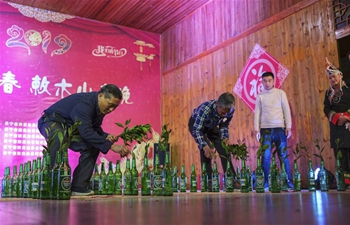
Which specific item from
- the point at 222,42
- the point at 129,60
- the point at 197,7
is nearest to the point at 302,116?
the point at 222,42

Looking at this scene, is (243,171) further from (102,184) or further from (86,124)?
(86,124)

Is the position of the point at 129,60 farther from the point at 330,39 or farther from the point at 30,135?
the point at 330,39

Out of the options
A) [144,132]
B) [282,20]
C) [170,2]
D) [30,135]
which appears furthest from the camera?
[170,2]

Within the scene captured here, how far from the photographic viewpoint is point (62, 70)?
6707mm

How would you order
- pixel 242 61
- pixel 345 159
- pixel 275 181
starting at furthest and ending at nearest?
1. pixel 242 61
2. pixel 345 159
3. pixel 275 181

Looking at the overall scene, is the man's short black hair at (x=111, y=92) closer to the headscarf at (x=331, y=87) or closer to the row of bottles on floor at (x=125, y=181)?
the row of bottles on floor at (x=125, y=181)

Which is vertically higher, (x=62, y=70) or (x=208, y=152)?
(x=62, y=70)

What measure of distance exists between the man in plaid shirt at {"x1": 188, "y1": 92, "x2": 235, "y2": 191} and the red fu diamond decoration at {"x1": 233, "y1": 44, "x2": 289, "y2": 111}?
1.78 m

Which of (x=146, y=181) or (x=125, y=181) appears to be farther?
(x=125, y=181)

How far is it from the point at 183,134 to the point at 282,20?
2.80 meters

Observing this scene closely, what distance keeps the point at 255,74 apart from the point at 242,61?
351 mm

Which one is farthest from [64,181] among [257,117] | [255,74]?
[255,74]

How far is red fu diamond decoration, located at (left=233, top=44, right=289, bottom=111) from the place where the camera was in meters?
5.19

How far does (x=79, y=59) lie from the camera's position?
22.6ft
